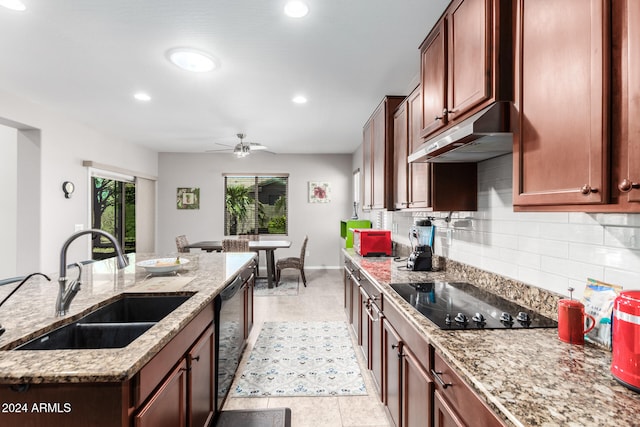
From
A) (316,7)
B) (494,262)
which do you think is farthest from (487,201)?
(316,7)

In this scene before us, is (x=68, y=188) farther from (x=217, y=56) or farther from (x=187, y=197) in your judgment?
(x=217, y=56)

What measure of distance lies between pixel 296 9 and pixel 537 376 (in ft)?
7.04

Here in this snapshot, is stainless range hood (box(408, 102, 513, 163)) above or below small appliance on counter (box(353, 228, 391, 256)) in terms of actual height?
above

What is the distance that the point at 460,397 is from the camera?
1018mm

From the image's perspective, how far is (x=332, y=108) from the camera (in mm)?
3943

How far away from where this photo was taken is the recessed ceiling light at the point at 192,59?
2525 millimetres

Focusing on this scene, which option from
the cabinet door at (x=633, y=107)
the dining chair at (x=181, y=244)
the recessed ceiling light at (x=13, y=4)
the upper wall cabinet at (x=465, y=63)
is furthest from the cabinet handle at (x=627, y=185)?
the dining chair at (x=181, y=244)

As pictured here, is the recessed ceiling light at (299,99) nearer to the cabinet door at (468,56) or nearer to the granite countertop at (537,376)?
the cabinet door at (468,56)

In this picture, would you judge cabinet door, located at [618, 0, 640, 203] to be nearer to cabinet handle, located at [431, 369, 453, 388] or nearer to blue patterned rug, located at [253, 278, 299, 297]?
cabinet handle, located at [431, 369, 453, 388]

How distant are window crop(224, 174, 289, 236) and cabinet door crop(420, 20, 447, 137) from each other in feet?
17.5

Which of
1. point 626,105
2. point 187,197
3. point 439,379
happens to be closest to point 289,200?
point 187,197

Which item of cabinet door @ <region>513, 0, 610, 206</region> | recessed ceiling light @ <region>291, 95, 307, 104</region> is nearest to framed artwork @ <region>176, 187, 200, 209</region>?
recessed ceiling light @ <region>291, 95, 307, 104</region>

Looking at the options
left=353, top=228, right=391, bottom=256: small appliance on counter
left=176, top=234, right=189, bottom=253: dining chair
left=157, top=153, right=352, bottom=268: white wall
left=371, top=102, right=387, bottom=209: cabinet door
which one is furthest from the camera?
left=157, top=153, right=352, bottom=268: white wall

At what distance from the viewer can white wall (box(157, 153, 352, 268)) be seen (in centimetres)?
702
